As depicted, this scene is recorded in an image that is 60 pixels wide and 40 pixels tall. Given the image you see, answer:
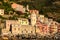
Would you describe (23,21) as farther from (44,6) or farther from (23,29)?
(44,6)

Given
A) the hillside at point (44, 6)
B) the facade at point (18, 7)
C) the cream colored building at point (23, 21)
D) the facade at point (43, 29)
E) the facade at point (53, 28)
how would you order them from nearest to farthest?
the facade at point (43, 29) < the cream colored building at point (23, 21) < the facade at point (53, 28) < the facade at point (18, 7) < the hillside at point (44, 6)

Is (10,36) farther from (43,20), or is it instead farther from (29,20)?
(43,20)

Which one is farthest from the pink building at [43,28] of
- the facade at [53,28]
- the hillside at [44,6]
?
the hillside at [44,6]

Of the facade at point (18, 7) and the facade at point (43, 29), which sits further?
the facade at point (18, 7)

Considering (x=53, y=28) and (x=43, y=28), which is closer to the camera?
(x=43, y=28)

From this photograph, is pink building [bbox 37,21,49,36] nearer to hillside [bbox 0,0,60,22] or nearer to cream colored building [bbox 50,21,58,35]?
cream colored building [bbox 50,21,58,35]

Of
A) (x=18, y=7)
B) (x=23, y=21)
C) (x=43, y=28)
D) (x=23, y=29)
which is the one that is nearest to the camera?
(x=23, y=29)

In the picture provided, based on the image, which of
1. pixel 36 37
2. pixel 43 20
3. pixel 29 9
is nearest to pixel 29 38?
pixel 36 37

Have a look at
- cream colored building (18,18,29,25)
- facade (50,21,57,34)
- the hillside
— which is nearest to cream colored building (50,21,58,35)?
Answer: facade (50,21,57,34)

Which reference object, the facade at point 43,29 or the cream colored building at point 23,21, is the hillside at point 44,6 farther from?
the facade at point 43,29

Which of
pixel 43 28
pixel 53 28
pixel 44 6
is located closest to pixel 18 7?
pixel 53 28
